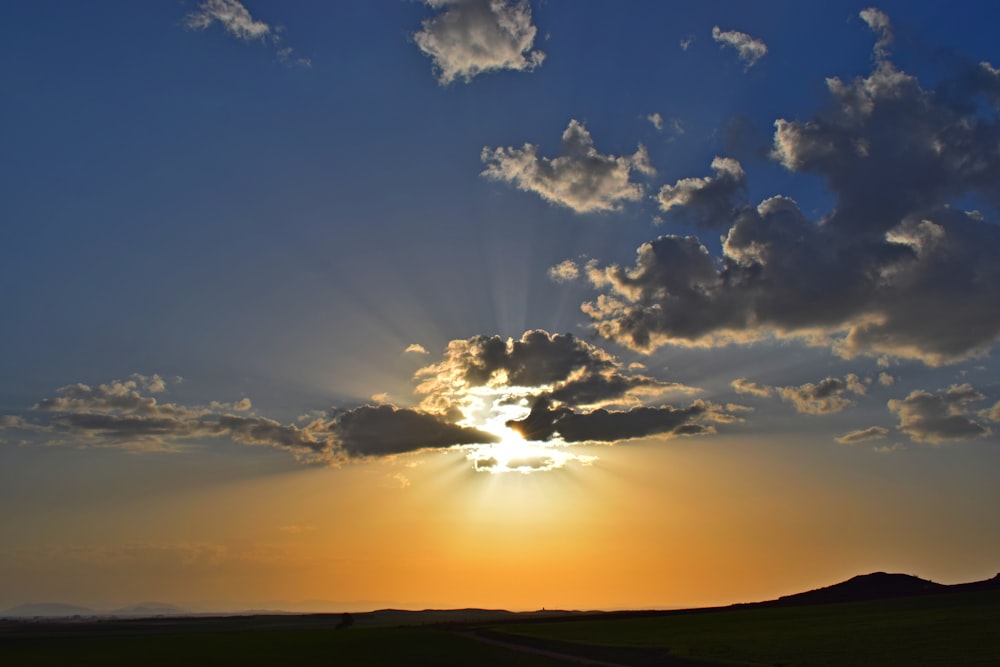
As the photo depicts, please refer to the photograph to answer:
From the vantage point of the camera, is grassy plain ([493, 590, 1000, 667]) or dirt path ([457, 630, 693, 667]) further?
dirt path ([457, 630, 693, 667])

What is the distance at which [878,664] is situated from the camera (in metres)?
51.1

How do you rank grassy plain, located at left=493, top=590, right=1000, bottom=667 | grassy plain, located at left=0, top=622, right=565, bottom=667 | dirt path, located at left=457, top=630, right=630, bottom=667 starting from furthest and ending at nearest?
grassy plain, located at left=0, top=622, right=565, bottom=667
dirt path, located at left=457, top=630, right=630, bottom=667
grassy plain, located at left=493, top=590, right=1000, bottom=667

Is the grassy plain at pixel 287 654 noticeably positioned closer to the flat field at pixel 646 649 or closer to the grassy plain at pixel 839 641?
the flat field at pixel 646 649

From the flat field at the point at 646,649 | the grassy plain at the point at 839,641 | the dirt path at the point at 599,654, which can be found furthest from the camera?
the dirt path at the point at 599,654

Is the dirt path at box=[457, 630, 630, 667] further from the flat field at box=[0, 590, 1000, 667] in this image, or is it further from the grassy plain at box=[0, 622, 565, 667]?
the grassy plain at box=[0, 622, 565, 667]

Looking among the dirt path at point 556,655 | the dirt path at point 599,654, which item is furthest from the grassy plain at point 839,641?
the dirt path at point 556,655

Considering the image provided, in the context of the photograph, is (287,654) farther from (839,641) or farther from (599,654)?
(839,641)

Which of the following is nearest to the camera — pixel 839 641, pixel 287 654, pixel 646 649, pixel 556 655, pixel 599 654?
pixel 839 641

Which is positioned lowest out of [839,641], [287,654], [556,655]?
[556,655]

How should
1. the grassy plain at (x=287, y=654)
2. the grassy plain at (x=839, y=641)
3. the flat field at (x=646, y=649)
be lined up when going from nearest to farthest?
the grassy plain at (x=839, y=641) → the flat field at (x=646, y=649) → the grassy plain at (x=287, y=654)

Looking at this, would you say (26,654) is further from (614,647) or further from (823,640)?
(823,640)

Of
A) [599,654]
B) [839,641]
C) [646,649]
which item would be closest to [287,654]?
[599,654]

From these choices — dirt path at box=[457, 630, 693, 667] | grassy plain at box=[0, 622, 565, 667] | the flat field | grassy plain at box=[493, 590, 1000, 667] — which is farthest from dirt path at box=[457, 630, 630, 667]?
grassy plain at box=[493, 590, 1000, 667]

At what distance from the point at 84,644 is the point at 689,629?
87423 millimetres
